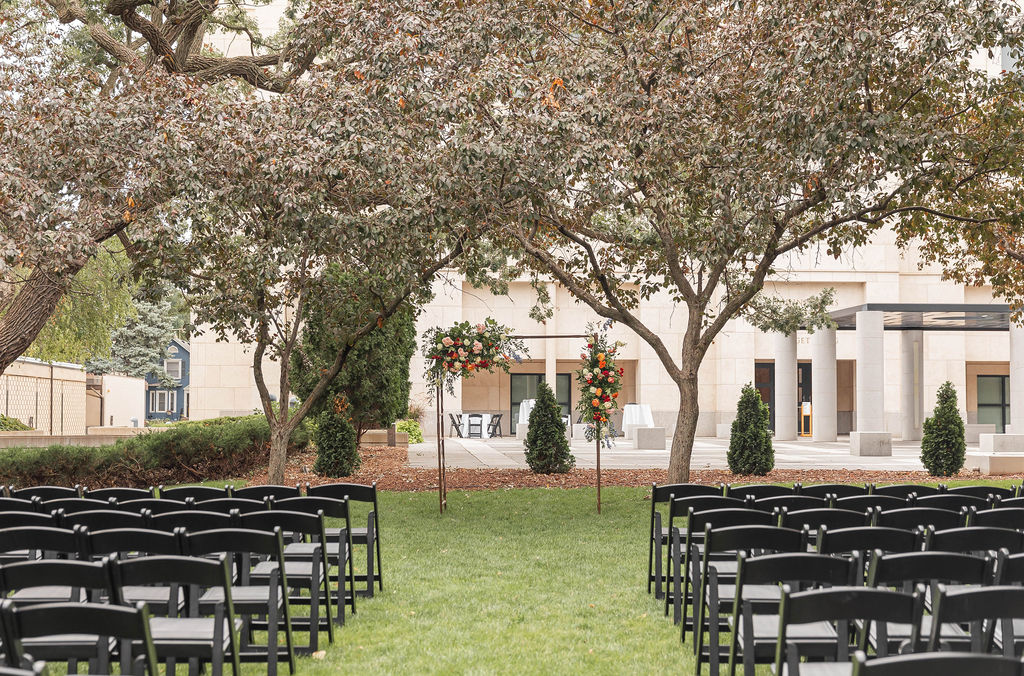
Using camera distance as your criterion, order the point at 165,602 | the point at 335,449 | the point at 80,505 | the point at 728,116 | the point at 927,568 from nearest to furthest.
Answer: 1. the point at 927,568
2. the point at 165,602
3. the point at 80,505
4. the point at 728,116
5. the point at 335,449

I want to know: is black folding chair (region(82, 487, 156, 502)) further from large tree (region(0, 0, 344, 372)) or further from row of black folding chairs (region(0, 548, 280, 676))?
large tree (region(0, 0, 344, 372))

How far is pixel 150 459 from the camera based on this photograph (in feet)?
54.2

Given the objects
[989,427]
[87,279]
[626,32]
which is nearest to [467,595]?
[626,32]

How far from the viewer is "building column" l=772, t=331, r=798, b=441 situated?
32906mm

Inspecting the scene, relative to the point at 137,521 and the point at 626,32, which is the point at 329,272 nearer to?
the point at 626,32

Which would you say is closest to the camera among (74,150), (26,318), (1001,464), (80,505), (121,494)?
(80,505)

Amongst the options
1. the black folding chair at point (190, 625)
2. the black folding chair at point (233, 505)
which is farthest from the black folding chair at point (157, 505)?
the black folding chair at point (190, 625)

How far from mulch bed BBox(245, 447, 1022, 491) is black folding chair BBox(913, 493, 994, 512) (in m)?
9.54

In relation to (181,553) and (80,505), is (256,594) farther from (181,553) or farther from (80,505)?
(80,505)

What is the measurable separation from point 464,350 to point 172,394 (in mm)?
64690

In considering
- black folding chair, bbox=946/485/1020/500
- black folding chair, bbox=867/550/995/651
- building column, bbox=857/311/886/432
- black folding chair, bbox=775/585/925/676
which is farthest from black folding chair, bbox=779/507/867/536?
building column, bbox=857/311/886/432

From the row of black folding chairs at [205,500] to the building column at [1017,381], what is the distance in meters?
21.6

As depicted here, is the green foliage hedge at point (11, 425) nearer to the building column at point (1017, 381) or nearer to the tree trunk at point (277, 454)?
the tree trunk at point (277, 454)

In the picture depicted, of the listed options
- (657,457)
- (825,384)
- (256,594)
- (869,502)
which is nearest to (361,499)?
(256,594)
